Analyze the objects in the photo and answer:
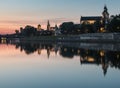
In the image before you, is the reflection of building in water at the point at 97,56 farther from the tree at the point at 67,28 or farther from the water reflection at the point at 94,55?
the tree at the point at 67,28

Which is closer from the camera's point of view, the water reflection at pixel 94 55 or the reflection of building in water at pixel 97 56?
the reflection of building in water at pixel 97 56

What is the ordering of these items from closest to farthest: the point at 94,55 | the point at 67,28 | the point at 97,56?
1. the point at 97,56
2. the point at 94,55
3. the point at 67,28

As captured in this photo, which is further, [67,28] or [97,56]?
[67,28]

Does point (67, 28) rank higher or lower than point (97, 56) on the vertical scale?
higher

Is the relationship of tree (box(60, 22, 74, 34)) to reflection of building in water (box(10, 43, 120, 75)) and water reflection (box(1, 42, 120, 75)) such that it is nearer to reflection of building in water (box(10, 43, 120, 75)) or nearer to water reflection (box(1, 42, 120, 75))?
water reflection (box(1, 42, 120, 75))

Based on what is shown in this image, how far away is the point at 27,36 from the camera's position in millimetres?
178500

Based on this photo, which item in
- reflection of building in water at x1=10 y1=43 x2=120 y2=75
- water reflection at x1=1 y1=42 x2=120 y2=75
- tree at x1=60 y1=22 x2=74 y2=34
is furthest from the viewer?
tree at x1=60 y1=22 x2=74 y2=34

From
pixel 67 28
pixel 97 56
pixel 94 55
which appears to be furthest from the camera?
pixel 67 28

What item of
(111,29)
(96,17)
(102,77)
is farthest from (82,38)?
(102,77)

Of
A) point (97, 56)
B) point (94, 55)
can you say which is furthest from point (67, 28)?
point (97, 56)

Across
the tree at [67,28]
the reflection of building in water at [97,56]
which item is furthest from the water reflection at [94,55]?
the tree at [67,28]

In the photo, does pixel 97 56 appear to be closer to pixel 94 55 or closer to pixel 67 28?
pixel 94 55

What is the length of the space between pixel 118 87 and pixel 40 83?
3.71 meters

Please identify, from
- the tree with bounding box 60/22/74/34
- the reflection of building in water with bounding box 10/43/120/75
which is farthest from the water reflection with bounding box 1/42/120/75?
the tree with bounding box 60/22/74/34
